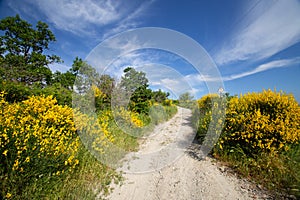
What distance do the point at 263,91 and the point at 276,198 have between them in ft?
10.2

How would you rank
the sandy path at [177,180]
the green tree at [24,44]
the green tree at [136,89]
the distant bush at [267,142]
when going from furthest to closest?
the green tree at [24,44] → the green tree at [136,89] → the distant bush at [267,142] → the sandy path at [177,180]

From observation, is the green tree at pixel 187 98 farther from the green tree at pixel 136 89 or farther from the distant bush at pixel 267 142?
the distant bush at pixel 267 142

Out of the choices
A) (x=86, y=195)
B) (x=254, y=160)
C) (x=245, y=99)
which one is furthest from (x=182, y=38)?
(x=86, y=195)

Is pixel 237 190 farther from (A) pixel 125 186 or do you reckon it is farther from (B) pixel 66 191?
(B) pixel 66 191

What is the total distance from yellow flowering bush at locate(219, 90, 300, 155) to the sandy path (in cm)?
89

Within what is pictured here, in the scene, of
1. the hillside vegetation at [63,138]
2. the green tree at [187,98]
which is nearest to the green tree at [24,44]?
the hillside vegetation at [63,138]

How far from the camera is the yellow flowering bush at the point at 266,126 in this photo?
3.24m

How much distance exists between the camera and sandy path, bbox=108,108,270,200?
2.52 meters

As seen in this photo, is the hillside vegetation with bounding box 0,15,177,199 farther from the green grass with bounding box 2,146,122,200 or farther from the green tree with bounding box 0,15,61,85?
the green tree with bounding box 0,15,61,85

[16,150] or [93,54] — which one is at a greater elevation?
[93,54]

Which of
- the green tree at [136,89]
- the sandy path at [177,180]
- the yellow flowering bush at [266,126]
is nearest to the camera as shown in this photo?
the sandy path at [177,180]

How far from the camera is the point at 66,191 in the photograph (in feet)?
7.16

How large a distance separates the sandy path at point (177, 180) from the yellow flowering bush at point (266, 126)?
0.89 m

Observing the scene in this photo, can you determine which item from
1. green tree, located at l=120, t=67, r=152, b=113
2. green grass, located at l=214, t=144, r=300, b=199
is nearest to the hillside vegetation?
green tree, located at l=120, t=67, r=152, b=113
